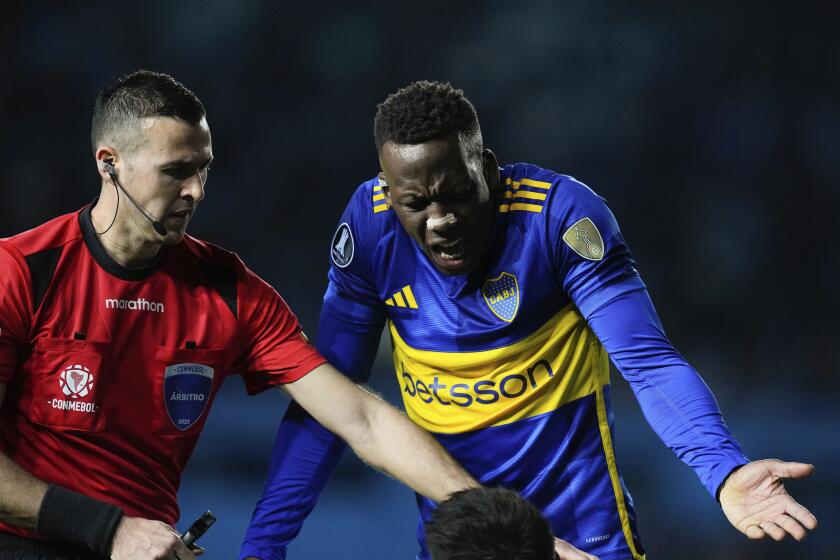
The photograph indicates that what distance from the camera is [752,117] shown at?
728cm

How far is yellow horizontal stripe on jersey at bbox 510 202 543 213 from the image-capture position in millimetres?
2574

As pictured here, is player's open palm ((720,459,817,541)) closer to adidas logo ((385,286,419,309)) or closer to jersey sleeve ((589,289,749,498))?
jersey sleeve ((589,289,749,498))

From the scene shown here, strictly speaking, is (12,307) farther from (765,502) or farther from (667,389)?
(765,502)

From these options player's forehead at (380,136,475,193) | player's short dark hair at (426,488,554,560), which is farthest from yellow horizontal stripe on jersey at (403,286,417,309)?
player's short dark hair at (426,488,554,560)

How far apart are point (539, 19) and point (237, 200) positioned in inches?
91.9

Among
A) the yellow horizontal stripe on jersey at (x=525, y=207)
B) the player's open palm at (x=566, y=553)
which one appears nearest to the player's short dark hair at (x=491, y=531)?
the player's open palm at (x=566, y=553)

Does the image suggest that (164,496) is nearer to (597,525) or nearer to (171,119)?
(171,119)

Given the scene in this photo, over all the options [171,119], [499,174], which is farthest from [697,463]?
[171,119]

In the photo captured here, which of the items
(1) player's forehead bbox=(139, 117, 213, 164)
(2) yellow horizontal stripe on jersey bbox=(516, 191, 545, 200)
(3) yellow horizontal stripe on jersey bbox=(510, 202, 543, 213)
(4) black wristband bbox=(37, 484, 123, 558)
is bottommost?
(4) black wristband bbox=(37, 484, 123, 558)

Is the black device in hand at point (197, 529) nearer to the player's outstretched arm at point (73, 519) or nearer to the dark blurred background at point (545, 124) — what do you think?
the player's outstretched arm at point (73, 519)

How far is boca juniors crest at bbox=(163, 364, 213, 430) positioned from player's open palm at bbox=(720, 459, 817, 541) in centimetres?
116

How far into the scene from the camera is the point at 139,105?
8.20 feet

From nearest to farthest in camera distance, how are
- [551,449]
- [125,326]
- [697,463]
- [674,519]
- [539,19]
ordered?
[697,463]
[125,326]
[551,449]
[674,519]
[539,19]

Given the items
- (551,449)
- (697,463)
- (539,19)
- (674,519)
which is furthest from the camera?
(539,19)
